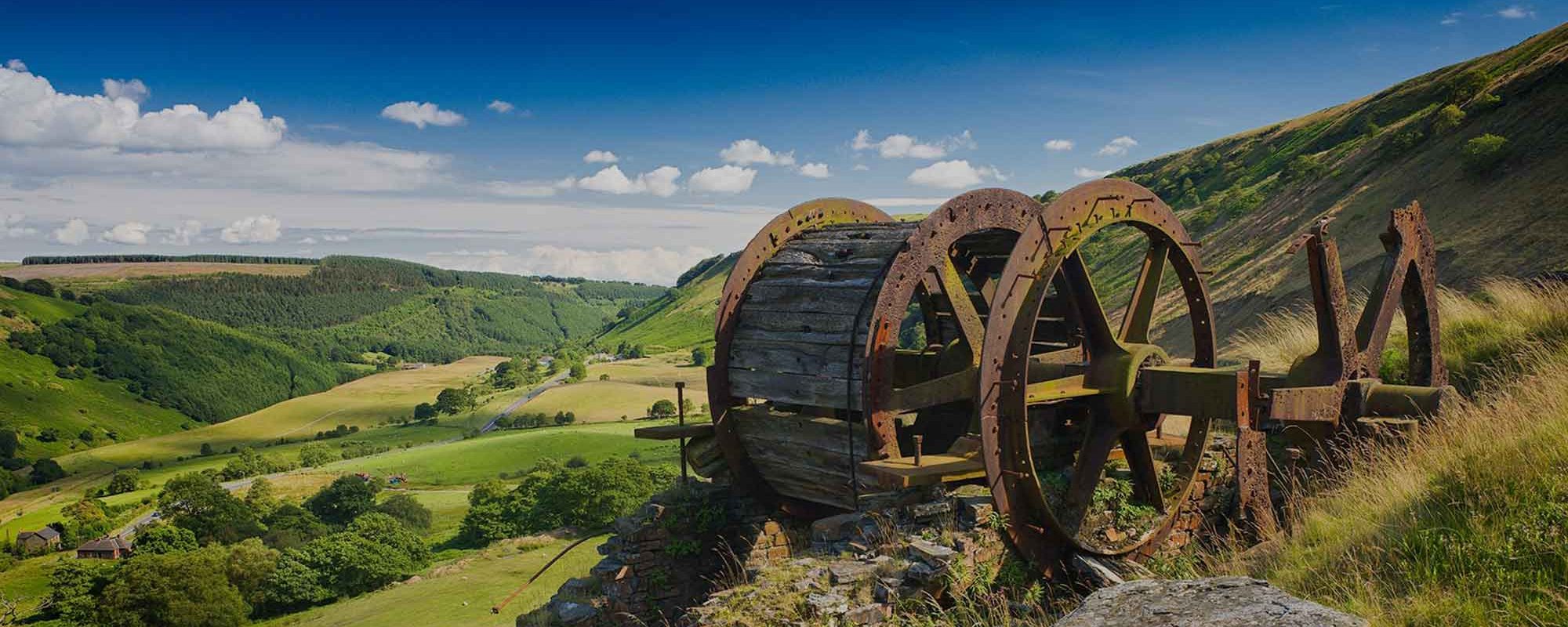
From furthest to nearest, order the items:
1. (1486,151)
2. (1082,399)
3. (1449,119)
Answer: (1449,119) → (1486,151) → (1082,399)

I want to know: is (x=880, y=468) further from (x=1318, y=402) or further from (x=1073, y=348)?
(x=1318, y=402)

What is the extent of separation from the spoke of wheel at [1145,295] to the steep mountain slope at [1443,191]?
37.1 ft

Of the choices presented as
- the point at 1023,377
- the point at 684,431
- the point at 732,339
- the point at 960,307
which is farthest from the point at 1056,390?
the point at 684,431

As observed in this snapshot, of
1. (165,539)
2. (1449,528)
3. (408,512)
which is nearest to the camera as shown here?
(1449,528)

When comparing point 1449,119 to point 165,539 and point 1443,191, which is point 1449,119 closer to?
point 1443,191

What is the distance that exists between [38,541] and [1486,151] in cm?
11533

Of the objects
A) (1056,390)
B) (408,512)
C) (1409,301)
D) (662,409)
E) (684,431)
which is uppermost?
(1409,301)

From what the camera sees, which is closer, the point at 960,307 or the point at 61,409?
the point at 960,307

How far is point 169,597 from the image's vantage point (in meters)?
50.7

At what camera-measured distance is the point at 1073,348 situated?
9.24 metres

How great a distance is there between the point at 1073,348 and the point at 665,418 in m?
107

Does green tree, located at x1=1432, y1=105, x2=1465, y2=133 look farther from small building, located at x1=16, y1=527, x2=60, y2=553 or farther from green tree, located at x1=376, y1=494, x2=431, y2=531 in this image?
small building, located at x1=16, y1=527, x2=60, y2=553

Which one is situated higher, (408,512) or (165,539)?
(408,512)

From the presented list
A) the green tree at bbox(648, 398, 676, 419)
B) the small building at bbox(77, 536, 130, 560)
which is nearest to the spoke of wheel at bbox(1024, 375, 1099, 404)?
the small building at bbox(77, 536, 130, 560)
